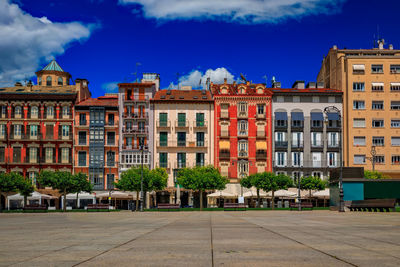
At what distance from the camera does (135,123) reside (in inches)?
2822

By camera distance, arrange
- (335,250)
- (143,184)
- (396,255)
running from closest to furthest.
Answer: (396,255) < (335,250) < (143,184)

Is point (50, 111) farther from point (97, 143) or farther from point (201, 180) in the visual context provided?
point (201, 180)

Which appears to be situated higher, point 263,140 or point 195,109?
point 195,109

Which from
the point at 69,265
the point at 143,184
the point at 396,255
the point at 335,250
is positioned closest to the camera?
the point at 69,265

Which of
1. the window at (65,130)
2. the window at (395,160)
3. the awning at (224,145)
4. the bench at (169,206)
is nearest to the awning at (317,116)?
the window at (395,160)

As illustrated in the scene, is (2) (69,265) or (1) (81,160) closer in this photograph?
(2) (69,265)

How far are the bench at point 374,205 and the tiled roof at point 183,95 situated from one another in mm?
35085

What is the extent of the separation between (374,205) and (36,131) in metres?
49.9

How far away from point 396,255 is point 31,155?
67.2m

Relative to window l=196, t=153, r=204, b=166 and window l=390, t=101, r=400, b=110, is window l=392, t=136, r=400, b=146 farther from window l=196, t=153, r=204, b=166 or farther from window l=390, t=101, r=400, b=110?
window l=196, t=153, r=204, b=166

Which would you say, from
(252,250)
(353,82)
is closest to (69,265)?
(252,250)

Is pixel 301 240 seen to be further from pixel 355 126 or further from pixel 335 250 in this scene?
pixel 355 126

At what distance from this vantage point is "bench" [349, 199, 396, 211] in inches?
1421

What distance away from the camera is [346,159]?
7069 centimetres
